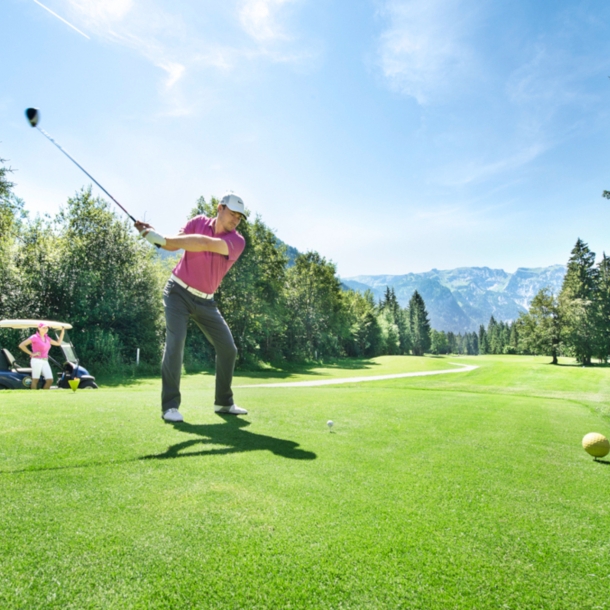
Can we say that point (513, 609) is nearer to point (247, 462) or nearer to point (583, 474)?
point (247, 462)

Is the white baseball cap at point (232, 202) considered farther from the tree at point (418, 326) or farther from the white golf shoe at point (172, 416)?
the tree at point (418, 326)

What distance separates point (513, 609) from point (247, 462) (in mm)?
1990

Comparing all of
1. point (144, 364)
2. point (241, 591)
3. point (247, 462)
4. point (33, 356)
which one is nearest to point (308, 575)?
point (241, 591)

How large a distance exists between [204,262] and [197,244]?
0.52 metres

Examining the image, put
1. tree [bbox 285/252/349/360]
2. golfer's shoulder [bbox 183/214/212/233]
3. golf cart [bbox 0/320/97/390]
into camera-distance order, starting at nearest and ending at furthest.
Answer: golfer's shoulder [bbox 183/214/212/233] → golf cart [bbox 0/320/97/390] → tree [bbox 285/252/349/360]

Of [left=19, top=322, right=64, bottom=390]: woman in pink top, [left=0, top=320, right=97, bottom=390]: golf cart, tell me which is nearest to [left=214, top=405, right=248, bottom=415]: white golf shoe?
[left=0, top=320, right=97, bottom=390]: golf cart

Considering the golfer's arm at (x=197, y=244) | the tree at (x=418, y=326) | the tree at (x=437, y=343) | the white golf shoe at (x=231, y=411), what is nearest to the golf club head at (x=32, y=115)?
the golfer's arm at (x=197, y=244)

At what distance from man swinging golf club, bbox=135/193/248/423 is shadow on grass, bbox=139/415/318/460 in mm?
769

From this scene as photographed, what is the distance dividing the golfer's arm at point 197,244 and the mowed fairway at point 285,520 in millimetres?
1987

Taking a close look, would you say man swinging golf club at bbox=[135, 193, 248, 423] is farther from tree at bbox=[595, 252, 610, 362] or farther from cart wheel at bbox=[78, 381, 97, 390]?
tree at bbox=[595, 252, 610, 362]

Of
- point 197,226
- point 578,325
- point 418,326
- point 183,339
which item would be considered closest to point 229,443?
point 183,339

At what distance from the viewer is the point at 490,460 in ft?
12.3

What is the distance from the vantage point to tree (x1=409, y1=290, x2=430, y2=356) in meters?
106

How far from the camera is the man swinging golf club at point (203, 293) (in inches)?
196
